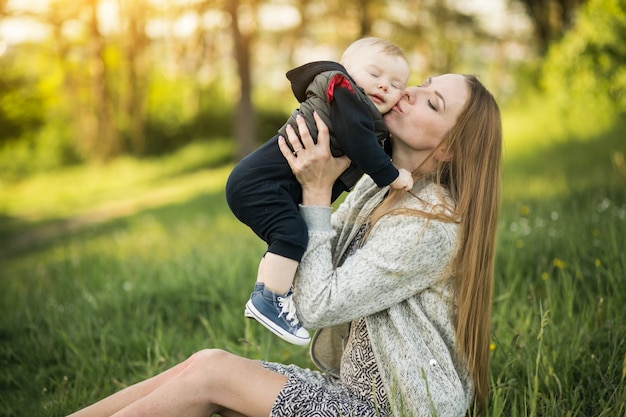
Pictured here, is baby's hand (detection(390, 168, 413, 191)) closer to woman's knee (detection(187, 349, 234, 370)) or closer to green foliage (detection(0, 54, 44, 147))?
woman's knee (detection(187, 349, 234, 370))

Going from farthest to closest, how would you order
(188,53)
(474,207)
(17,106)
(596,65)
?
(188,53) → (17,106) → (596,65) → (474,207)

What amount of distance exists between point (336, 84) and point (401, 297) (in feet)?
2.38

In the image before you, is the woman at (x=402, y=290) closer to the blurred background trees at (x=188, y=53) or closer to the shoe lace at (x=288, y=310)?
the shoe lace at (x=288, y=310)

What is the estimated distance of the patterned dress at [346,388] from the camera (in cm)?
217

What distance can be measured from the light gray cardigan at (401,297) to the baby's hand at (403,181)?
4 centimetres

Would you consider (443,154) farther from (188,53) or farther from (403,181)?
(188,53)

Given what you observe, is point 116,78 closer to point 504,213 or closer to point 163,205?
point 163,205

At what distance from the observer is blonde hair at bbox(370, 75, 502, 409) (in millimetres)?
2209

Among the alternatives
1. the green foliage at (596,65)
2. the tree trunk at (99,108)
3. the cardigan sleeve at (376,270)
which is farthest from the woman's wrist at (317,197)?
the tree trunk at (99,108)

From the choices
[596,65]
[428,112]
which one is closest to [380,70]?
[428,112]

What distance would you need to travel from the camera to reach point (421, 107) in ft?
7.60

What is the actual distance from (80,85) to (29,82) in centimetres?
953

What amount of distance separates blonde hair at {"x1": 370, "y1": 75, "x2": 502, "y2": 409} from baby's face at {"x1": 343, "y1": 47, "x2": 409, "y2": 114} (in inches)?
9.4

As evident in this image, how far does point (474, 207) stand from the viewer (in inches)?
87.4
